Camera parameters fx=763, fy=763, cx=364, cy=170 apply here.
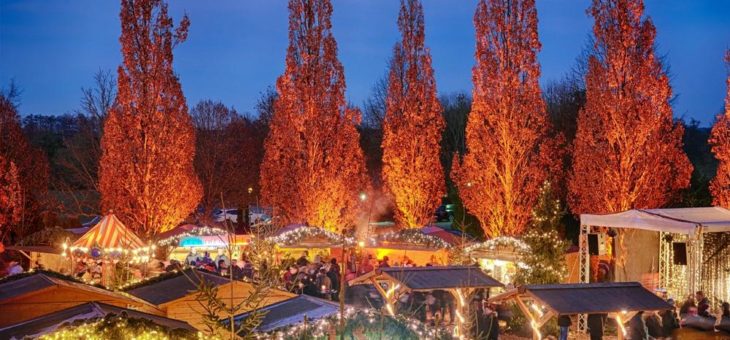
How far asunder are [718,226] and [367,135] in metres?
32.3

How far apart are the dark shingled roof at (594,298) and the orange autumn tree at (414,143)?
18.0 meters

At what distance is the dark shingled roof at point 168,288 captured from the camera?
12.9m

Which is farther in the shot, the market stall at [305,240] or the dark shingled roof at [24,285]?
the market stall at [305,240]

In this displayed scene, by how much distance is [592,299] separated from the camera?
1173cm

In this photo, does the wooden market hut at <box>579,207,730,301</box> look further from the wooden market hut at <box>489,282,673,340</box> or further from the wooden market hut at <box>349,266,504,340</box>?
the wooden market hut at <box>349,266,504,340</box>

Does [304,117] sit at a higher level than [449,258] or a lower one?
higher

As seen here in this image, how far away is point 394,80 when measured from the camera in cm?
3169

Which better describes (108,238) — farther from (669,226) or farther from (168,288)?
(669,226)

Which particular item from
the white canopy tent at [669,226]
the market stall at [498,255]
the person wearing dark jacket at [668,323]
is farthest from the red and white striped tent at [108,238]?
the person wearing dark jacket at [668,323]

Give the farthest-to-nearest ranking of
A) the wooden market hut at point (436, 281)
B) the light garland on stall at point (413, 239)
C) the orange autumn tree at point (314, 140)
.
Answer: the orange autumn tree at point (314, 140) < the light garland on stall at point (413, 239) < the wooden market hut at point (436, 281)

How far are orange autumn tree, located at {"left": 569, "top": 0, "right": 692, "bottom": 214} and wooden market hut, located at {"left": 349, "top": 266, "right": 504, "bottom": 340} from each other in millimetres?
10191

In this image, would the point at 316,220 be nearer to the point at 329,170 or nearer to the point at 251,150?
the point at 329,170

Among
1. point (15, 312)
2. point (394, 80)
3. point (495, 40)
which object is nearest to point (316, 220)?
point (394, 80)

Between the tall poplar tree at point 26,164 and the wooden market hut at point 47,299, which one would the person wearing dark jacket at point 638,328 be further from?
the tall poplar tree at point 26,164
